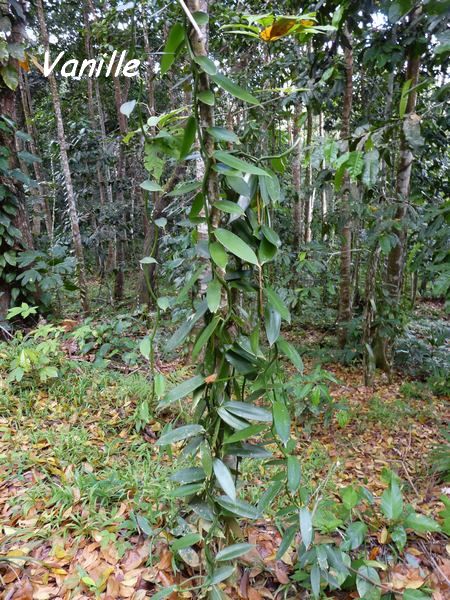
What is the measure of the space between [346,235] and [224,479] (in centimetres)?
397

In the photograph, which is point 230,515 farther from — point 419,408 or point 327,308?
point 327,308

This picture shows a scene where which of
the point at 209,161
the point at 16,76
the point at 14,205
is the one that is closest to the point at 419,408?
the point at 209,161

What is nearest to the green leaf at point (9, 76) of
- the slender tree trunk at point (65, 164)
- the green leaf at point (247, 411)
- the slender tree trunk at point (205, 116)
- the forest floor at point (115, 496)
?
the slender tree trunk at point (65, 164)

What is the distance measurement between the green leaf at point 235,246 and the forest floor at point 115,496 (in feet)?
1.93

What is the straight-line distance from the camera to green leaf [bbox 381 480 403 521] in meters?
1.23

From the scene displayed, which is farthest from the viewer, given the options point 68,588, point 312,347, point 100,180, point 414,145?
point 100,180

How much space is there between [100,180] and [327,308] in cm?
421

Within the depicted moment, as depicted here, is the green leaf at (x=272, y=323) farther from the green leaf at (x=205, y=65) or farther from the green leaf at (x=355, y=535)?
the green leaf at (x=355, y=535)

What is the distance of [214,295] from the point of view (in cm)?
91

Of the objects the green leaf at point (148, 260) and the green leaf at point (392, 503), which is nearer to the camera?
the green leaf at point (148, 260)

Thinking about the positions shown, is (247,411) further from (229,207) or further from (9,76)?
(9,76)

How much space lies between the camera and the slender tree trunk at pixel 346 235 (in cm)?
382

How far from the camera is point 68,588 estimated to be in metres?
1.24

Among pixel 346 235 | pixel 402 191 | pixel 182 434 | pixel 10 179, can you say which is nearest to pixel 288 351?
pixel 182 434
